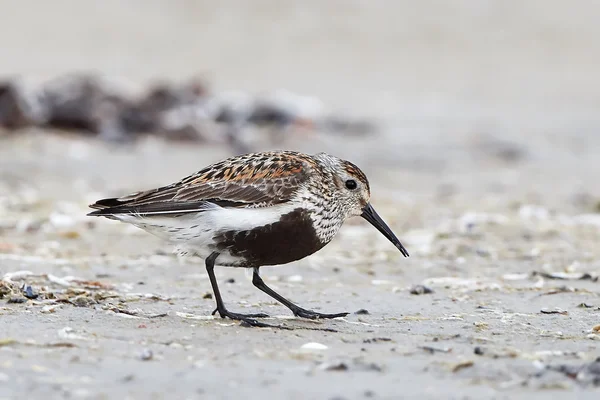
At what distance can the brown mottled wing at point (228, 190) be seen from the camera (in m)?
5.55

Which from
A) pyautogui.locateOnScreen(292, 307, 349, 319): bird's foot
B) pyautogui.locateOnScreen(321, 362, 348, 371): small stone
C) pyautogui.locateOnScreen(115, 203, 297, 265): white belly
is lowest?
pyautogui.locateOnScreen(321, 362, 348, 371): small stone

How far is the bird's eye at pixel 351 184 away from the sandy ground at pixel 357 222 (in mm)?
698

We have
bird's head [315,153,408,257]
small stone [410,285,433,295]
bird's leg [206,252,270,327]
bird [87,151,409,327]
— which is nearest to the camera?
bird's leg [206,252,270,327]

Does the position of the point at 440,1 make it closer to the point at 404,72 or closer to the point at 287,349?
the point at 404,72

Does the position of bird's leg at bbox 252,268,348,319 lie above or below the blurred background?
below

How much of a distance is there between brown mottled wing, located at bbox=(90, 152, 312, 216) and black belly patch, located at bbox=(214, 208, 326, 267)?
0.13 meters

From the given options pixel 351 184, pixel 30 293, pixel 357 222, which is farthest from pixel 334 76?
pixel 30 293

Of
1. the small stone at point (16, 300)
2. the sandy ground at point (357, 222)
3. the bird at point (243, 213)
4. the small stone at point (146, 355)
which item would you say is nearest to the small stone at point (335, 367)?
the sandy ground at point (357, 222)

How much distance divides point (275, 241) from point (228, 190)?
0.41m

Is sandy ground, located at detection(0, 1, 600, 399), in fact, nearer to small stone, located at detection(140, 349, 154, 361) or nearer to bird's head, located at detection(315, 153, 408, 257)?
small stone, located at detection(140, 349, 154, 361)

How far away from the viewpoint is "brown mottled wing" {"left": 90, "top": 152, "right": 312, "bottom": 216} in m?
5.55

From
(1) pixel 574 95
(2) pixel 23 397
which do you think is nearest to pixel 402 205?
(2) pixel 23 397

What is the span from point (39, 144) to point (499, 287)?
7108mm

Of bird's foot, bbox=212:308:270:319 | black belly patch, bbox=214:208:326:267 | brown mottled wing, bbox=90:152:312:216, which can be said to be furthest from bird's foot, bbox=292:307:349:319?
brown mottled wing, bbox=90:152:312:216
